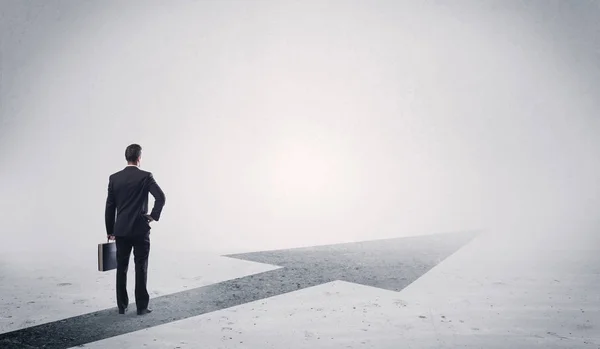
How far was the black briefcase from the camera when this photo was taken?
13.6ft

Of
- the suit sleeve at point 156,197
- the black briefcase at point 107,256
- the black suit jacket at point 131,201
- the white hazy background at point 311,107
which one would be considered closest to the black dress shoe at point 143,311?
the black briefcase at point 107,256

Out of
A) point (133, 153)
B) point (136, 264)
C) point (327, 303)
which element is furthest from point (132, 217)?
point (327, 303)

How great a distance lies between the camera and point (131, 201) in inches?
165

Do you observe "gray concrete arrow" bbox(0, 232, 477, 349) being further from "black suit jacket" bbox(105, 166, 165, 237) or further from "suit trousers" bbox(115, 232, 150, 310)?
"black suit jacket" bbox(105, 166, 165, 237)

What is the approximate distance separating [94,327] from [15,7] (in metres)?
12.6

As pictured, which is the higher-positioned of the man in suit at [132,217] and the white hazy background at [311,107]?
the white hazy background at [311,107]

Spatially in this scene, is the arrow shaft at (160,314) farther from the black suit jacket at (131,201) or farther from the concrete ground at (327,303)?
the black suit jacket at (131,201)

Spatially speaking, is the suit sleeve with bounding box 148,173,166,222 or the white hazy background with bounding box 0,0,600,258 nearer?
the suit sleeve with bounding box 148,173,166,222

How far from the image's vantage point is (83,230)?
11.3 meters

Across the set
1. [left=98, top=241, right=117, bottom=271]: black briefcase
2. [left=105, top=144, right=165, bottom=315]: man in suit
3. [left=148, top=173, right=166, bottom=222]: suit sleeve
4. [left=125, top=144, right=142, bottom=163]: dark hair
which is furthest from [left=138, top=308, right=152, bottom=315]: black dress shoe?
[left=125, top=144, right=142, bottom=163]: dark hair

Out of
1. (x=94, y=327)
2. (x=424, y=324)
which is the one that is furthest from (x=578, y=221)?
(x=94, y=327)

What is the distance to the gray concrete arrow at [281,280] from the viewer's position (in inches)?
148

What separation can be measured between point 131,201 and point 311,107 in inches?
483

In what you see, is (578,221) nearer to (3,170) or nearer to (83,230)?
(83,230)
